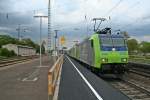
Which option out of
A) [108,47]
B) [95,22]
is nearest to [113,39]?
[108,47]

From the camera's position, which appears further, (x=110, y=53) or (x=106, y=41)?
(x=106, y=41)

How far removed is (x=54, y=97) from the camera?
41.9 feet

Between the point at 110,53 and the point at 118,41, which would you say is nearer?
the point at 110,53

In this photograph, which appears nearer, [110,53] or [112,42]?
[110,53]

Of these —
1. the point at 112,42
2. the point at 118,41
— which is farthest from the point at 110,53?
the point at 118,41

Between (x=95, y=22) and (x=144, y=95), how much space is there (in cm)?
2696

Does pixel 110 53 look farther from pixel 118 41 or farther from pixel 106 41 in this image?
pixel 118 41

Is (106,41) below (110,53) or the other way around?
the other way around

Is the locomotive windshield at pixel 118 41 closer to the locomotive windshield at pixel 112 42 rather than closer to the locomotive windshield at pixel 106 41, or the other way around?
the locomotive windshield at pixel 112 42

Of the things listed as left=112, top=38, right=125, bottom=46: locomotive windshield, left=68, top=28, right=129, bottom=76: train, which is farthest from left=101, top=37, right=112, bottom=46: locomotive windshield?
left=112, top=38, right=125, bottom=46: locomotive windshield

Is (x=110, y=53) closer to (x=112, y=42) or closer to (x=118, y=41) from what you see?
(x=112, y=42)

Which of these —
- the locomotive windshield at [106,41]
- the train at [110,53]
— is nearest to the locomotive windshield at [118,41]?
the train at [110,53]

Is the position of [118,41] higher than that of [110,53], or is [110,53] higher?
[118,41]

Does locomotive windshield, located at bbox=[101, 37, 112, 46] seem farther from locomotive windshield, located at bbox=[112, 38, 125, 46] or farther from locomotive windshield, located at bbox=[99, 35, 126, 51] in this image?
locomotive windshield, located at bbox=[112, 38, 125, 46]
